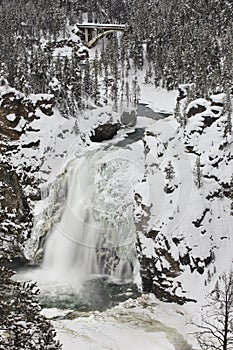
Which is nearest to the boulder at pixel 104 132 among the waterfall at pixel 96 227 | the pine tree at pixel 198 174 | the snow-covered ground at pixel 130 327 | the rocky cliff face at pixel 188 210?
the waterfall at pixel 96 227

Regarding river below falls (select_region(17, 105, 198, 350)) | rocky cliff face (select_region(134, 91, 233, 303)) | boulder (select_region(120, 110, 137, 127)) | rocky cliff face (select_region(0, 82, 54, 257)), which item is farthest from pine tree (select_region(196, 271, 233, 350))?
boulder (select_region(120, 110, 137, 127))

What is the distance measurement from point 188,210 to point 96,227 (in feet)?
21.8

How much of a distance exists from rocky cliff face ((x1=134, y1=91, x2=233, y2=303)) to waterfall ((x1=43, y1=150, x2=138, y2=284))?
1.88 m

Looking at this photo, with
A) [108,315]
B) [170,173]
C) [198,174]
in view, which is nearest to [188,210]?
[198,174]

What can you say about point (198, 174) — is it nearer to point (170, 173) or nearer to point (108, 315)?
point (170, 173)

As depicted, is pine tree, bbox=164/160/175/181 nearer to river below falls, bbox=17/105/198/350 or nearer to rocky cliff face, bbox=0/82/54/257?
river below falls, bbox=17/105/198/350

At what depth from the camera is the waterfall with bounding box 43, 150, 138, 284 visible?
2806 cm

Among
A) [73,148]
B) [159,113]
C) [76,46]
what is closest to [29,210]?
[73,148]

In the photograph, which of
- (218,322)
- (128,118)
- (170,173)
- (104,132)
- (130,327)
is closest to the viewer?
(218,322)

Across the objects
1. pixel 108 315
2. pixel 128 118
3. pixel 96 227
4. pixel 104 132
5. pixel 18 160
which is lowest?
pixel 108 315

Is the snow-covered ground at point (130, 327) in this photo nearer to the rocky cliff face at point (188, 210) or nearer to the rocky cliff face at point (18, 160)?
the rocky cliff face at point (188, 210)

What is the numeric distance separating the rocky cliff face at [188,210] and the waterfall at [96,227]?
188cm

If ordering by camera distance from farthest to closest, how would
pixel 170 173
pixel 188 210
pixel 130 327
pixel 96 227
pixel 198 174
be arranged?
pixel 96 227 → pixel 170 173 → pixel 198 174 → pixel 188 210 → pixel 130 327

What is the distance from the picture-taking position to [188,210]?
2609 cm
